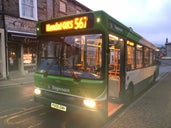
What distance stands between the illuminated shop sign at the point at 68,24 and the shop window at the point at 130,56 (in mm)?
2441

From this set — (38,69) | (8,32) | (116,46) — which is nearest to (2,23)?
(8,32)

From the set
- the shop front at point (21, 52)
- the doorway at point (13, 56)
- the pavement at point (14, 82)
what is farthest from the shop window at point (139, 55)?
the doorway at point (13, 56)

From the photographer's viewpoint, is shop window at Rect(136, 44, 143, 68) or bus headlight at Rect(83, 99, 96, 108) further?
shop window at Rect(136, 44, 143, 68)

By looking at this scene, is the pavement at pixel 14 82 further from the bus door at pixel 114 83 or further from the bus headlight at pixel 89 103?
the bus headlight at pixel 89 103

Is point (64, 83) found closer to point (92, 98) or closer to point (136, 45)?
point (92, 98)

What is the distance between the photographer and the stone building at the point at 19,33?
15406mm

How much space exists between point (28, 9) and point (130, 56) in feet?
40.8

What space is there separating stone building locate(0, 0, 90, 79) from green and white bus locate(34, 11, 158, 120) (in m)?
8.34

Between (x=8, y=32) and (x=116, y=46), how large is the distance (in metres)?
11.2

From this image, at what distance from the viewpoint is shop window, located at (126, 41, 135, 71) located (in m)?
7.41

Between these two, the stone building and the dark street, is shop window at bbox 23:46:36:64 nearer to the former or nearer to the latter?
the stone building

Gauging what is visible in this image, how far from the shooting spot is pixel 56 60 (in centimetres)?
592

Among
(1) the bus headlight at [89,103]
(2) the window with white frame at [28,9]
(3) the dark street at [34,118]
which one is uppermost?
(2) the window with white frame at [28,9]

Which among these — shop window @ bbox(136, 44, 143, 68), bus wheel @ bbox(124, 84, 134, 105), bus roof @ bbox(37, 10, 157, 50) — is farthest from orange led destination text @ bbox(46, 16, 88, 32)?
shop window @ bbox(136, 44, 143, 68)
